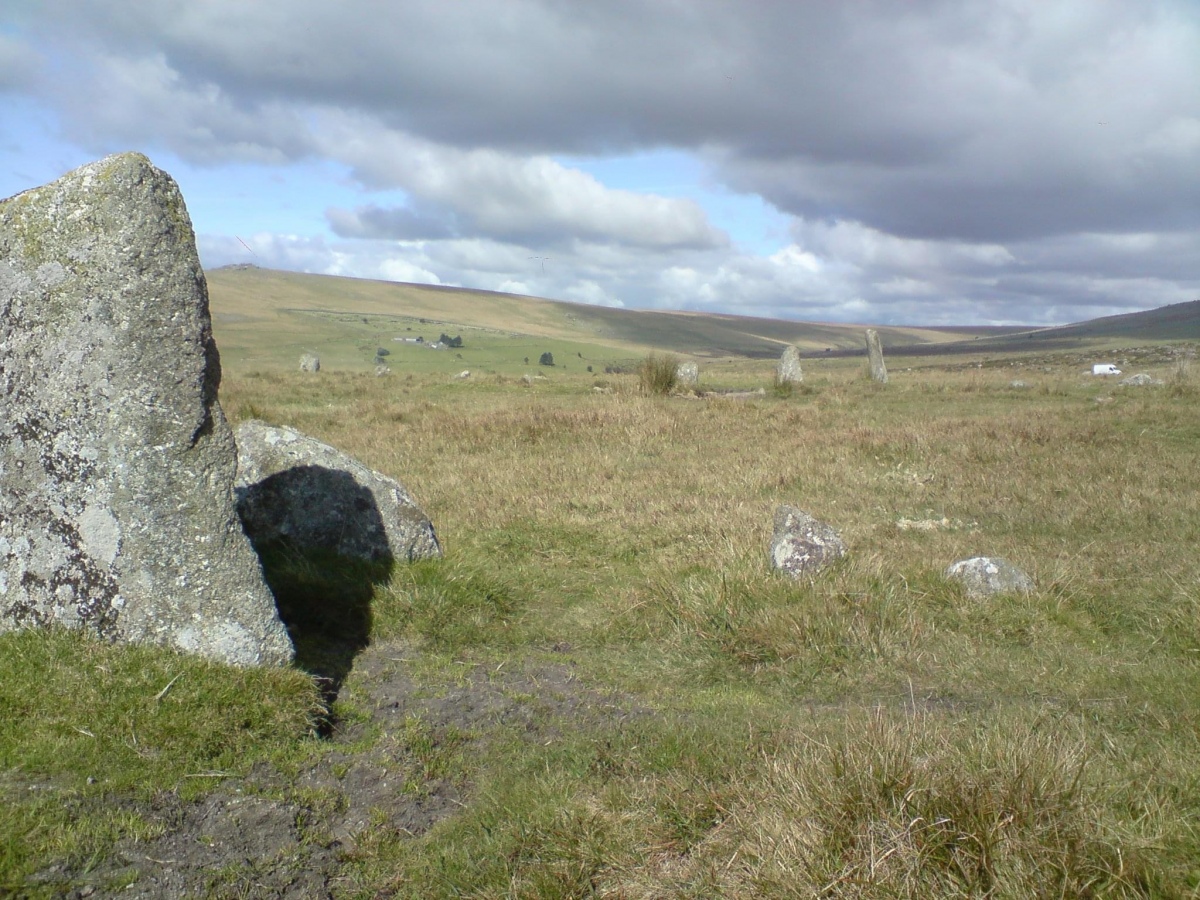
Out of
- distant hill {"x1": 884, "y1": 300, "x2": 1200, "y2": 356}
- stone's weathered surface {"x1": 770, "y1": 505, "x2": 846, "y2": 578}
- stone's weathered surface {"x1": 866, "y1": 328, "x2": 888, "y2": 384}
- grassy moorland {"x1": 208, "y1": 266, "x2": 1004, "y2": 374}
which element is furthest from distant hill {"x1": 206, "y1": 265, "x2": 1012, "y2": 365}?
stone's weathered surface {"x1": 770, "y1": 505, "x2": 846, "y2": 578}

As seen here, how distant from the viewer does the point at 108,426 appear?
16.0 ft

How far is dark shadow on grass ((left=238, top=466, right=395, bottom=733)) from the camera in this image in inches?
259

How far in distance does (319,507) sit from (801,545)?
4008mm

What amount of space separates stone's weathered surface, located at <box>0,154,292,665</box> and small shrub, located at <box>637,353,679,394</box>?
17.5m

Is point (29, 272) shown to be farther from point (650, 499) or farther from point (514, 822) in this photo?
point (650, 499)

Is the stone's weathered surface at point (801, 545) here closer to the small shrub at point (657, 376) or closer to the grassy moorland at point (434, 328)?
the small shrub at point (657, 376)

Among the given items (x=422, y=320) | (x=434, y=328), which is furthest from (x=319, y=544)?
(x=422, y=320)

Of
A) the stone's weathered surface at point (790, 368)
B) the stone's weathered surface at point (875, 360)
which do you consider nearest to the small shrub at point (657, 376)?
the stone's weathered surface at point (790, 368)

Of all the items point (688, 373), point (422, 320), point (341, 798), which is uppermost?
point (422, 320)

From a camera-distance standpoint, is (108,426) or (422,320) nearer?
(108,426)

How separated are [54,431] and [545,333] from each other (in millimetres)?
116005

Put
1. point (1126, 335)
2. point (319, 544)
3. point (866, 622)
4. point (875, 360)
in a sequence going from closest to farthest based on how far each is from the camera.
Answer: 1. point (866, 622)
2. point (319, 544)
3. point (875, 360)
4. point (1126, 335)

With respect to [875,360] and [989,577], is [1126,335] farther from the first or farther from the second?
[989,577]

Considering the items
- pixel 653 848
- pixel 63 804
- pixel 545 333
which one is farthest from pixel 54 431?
pixel 545 333
